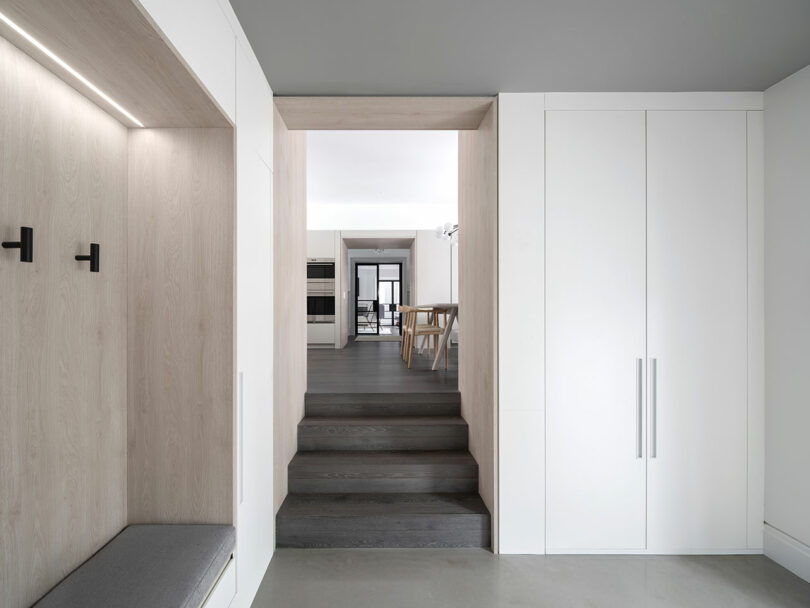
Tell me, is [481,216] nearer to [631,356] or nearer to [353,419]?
[631,356]

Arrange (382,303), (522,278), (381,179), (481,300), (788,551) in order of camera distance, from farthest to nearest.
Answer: (382,303) < (381,179) < (481,300) < (522,278) < (788,551)

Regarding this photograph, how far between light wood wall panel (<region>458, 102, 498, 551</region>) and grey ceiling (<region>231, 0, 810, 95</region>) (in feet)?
1.40

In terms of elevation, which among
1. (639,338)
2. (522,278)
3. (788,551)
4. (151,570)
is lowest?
(788,551)

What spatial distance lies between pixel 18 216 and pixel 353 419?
2.48m

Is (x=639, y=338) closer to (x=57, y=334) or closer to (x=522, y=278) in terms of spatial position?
(x=522, y=278)

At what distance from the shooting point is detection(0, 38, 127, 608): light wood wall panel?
4.12ft

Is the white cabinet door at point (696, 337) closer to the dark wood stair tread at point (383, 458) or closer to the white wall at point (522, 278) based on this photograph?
the white wall at point (522, 278)

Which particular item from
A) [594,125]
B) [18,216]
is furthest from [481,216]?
[18,216]

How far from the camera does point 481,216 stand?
281 cm

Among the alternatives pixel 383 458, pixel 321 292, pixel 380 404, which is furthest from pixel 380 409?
pixel 321 292

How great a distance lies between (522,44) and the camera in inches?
79.8

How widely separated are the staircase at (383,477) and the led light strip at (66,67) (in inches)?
86.1

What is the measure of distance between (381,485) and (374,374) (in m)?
1.91

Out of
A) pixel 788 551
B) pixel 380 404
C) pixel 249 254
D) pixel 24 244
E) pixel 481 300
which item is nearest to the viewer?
pixel 24 244
